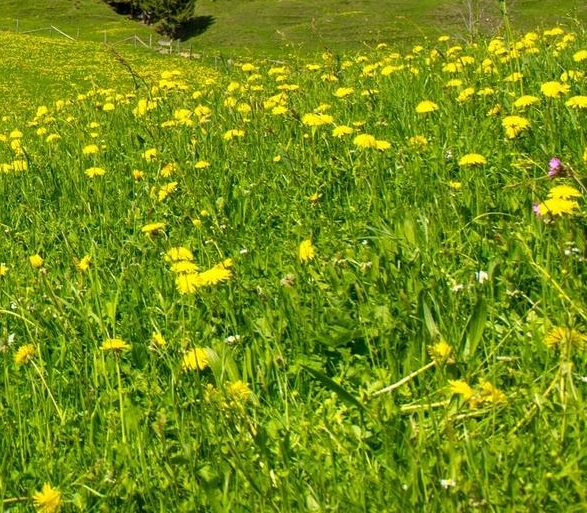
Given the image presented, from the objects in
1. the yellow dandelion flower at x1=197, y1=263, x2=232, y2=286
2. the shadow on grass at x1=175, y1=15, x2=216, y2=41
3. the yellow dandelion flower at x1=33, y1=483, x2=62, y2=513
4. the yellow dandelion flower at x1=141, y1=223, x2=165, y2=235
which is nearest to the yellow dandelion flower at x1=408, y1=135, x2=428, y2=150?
the yellow dandelion flower at x1=141, y1=223, x2=165, y2=235

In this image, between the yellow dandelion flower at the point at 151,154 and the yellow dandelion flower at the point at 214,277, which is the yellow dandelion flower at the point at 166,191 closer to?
the yellow dandelion flower at the point at 151,154

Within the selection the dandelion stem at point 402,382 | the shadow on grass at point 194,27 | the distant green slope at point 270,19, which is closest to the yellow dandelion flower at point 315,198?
the dandelion stem at point 402,382

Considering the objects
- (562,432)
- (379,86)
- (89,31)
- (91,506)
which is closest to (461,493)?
(562,432)

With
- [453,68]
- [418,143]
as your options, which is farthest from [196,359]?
[453,68]

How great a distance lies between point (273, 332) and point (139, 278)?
36.4 inches

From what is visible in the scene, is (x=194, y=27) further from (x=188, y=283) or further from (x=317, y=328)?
(x=317, y=328)

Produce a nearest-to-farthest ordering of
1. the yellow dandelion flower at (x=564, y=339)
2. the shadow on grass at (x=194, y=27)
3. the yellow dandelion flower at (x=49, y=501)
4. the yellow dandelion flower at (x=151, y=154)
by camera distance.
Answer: the yellow dandelion flower at (x=49, y=501), the yellow dandelion flower at (x=564, y=339), the yellow dandelion flower at (x=151, y=154), the shadow on grass at (x=194, y=27)

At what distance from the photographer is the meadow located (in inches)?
60.4

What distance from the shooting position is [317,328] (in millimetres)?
2295

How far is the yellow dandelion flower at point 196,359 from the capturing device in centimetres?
192

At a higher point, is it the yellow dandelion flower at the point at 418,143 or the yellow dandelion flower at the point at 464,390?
the yellow dandelion flower at the point at 418,143

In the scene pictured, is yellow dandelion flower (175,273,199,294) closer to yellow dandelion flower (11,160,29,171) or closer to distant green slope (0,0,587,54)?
yellow dandelion flower (11,160,29,171)

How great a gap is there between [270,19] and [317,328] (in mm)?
56677

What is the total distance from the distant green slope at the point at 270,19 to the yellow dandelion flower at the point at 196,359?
39.8 meters
